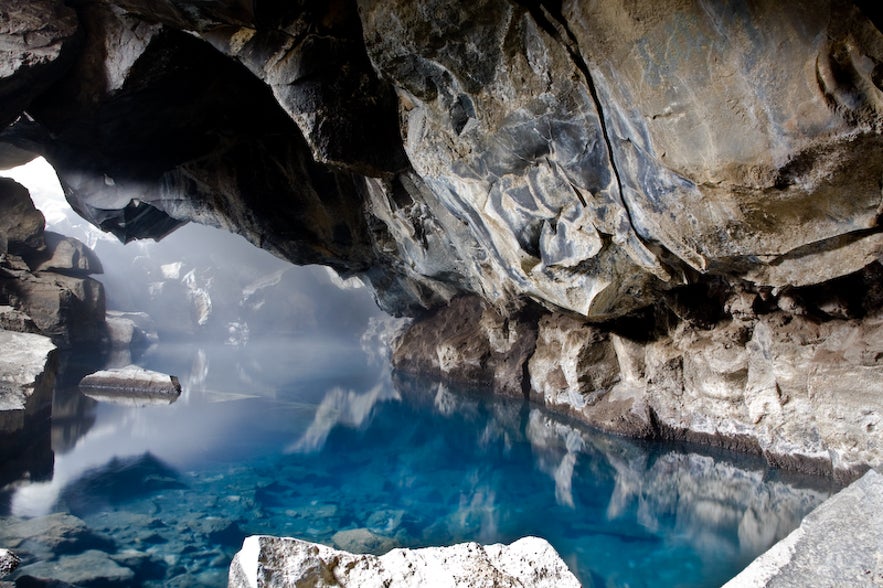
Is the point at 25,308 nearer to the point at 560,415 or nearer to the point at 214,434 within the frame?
the point at 214,434

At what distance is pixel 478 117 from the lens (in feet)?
18.5

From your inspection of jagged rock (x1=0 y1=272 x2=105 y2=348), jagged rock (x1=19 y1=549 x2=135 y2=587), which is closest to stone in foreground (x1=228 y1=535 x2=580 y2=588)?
jagged rock (x1=19 y1=549 x2=135 y2=587)

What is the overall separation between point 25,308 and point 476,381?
14203 millimetres

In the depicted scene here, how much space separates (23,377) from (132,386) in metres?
4.51

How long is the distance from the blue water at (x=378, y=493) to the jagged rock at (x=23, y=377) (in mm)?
630

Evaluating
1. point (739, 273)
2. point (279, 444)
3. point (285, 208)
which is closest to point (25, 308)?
point (285, 208)

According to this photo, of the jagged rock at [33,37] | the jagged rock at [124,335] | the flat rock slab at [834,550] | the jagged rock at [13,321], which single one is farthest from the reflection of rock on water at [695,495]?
the jagged rock at [124,335]

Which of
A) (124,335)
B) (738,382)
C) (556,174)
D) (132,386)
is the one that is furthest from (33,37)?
(124,335)

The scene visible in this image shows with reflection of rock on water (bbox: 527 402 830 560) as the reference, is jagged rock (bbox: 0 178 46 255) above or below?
above

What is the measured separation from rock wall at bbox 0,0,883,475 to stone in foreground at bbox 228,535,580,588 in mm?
3354

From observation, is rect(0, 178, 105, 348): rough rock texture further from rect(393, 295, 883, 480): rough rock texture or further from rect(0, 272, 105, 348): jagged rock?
rect(393, 295, 883, 480): rough rock texture

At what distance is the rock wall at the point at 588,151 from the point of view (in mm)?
3438

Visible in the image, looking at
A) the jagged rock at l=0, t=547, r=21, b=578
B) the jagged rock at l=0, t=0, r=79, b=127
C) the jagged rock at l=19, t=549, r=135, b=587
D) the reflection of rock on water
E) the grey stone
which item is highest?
the jagged rock at l=0, t=0, r=79, b=127

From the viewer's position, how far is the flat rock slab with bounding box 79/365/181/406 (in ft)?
35.9
